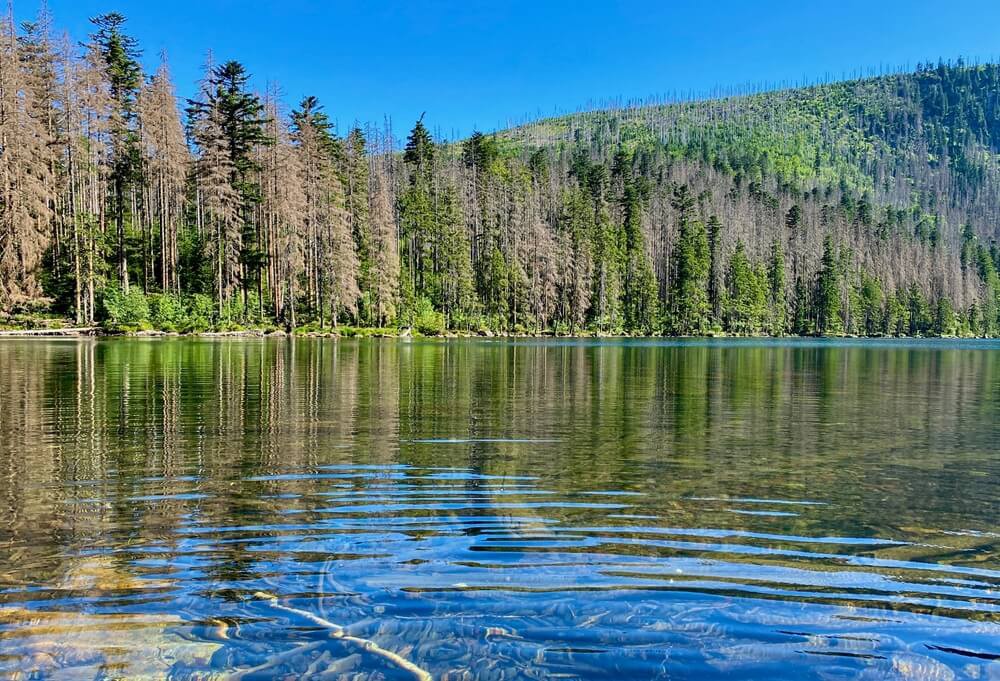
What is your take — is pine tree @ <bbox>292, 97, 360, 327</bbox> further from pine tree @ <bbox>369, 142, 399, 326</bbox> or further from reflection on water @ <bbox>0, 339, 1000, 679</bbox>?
reflection on water @ <bbox>0, 339, 1000, 679</bbox>

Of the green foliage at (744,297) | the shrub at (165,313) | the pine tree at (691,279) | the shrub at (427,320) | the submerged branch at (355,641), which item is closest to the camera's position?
the submerged branch at (355,641)

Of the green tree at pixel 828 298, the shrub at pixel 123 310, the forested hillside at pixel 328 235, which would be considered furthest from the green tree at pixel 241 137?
the green tree at pixel 828 298

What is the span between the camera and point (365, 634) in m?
4.46

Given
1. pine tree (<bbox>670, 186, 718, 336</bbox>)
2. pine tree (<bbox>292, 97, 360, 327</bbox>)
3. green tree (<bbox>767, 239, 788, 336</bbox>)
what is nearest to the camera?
pine tree (<bbox>292, 97, 360, 327</bbox>)

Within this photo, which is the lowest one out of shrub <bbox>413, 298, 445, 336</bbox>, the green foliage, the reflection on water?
the reflection on water

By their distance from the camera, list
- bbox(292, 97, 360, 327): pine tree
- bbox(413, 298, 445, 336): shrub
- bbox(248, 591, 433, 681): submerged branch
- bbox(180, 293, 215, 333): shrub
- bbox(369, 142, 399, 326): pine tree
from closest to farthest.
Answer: bbox(248, 591, 433, 681): submerged branch, bbox(180, 293, 215, 333): shrub, bbox(292, 97, 360, 327): pine tree, bbox(369, 142, 399, 326): pine tree, bbox(413, 298, 445, 336): shrub

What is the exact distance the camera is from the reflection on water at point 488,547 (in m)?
4.29

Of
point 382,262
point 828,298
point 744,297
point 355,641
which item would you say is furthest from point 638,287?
point 355,641

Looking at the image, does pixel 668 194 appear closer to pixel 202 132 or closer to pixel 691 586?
pixel 202 132

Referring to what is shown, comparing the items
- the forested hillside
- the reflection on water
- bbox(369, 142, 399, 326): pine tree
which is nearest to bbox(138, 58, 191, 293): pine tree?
the forested hillside

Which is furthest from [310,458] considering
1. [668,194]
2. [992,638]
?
[668,194]

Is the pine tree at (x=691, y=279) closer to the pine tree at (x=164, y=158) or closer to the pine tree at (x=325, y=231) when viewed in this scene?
the pine tree at (x=325, y=231)

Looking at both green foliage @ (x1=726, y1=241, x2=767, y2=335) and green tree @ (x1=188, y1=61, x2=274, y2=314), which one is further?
green foliage @ (x1=726, y1=241, x2=767, y2=335)

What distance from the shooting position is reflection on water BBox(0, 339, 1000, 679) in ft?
14.1
